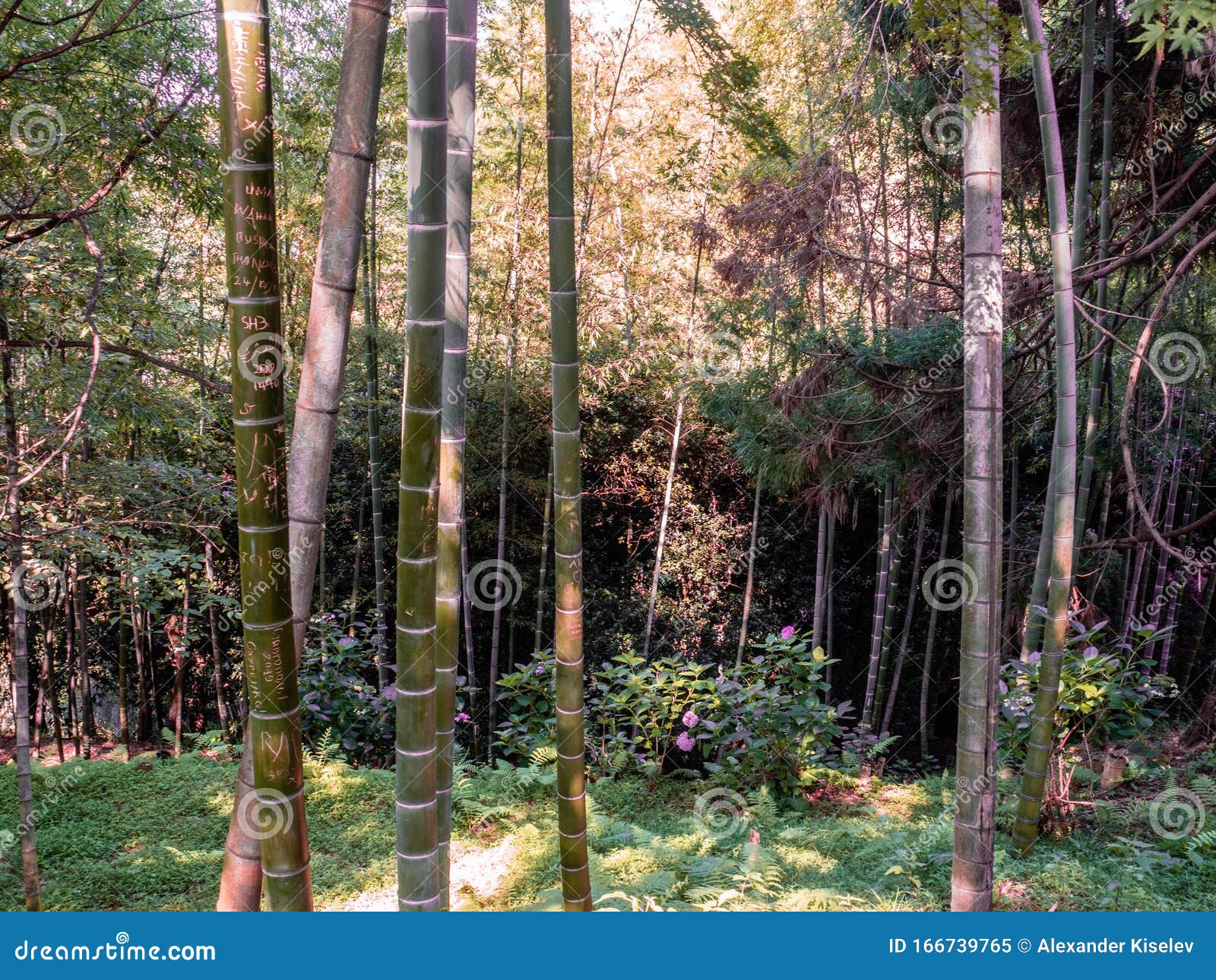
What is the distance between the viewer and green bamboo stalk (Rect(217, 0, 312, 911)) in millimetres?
1239

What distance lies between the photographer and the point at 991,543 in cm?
198

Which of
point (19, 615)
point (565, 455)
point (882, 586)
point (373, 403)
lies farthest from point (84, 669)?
point (882, 586)

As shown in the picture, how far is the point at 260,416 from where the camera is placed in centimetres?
130

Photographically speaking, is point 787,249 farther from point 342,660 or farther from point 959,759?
point 342,660

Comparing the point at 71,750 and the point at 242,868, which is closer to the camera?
the point at 242,868

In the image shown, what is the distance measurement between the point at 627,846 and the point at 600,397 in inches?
174

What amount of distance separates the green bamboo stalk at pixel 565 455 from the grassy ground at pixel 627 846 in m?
0.40

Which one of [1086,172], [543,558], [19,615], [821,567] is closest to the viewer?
[19,615]

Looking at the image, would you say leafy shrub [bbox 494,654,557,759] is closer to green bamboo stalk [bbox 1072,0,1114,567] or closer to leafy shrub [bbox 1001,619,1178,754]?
leafy shrub [bbox 1001,619,1178,754]

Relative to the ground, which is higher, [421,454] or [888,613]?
[421,454]

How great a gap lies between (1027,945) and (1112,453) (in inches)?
149

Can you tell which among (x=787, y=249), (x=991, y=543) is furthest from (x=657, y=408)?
(x=991, y=543)

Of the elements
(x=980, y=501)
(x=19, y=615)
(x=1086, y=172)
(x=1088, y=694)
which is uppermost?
(x=1086, y=172)

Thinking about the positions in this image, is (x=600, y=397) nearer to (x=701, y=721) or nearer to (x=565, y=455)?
(x=701, y=721)
